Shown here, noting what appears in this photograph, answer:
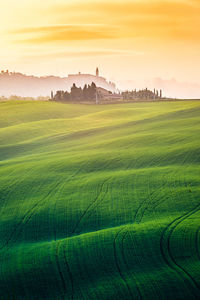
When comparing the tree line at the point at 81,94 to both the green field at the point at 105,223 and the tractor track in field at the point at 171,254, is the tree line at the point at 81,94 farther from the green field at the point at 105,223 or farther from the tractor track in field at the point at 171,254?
the tractor track in field at the point at 171,254

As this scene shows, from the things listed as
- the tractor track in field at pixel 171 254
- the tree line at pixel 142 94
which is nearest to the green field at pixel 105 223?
the tractor track in field at pixel 171 254

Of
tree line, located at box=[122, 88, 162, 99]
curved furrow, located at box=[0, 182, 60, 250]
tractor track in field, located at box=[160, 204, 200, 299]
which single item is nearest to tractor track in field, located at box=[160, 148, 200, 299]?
tractor track in field, located at box=[160, 204, 200, 299]

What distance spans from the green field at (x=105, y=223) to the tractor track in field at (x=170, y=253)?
1.2 inches

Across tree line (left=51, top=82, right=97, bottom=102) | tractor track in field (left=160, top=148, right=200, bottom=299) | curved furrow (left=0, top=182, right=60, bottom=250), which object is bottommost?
curved furrow (left=0, top=182, right=60, bottom=250)

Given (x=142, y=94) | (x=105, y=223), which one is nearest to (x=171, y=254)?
(x=105, y=223)

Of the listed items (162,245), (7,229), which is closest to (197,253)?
(162,245)

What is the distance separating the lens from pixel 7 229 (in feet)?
55.5

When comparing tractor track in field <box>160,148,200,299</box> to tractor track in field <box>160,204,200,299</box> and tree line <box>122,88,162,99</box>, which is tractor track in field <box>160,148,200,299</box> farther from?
tree line <box>122,88,162,99</box>

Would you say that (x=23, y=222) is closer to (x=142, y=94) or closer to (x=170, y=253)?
(x=170, y=253)

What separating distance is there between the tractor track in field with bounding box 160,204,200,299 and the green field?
1.2 inches

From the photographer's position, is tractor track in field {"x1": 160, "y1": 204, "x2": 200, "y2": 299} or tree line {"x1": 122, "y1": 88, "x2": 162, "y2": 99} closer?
tractor track in field {"x1": 160, "y1": 204, "x2": 200, "y2": 299}

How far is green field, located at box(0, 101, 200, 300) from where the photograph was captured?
39.6ft

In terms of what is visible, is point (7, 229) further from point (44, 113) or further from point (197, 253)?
point (44, 113)

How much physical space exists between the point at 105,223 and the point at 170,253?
4057 millimetres
